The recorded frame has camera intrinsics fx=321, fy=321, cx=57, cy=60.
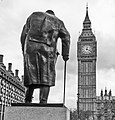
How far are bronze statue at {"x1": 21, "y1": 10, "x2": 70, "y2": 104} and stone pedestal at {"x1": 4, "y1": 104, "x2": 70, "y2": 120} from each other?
407 millimetres

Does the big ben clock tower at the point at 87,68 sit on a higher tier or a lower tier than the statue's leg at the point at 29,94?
higher

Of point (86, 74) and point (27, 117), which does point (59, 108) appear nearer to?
point (27, 117)

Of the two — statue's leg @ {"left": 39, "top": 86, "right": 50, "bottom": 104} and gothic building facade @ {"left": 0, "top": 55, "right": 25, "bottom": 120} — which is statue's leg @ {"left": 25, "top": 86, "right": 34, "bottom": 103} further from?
gothic building facade @ {"left": 0, "top": 55, "right": 25, "bottom": 120}

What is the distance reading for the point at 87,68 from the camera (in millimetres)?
123062

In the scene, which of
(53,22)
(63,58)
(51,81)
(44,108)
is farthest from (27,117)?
(53,22)

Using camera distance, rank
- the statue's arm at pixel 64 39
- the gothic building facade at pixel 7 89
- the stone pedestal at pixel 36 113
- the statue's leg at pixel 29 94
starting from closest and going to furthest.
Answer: the stone pedestal at pixel 36 113 → the statue's leg at pixel 29 94 → the statue's arm at pixel 64 39 → the gothic building facade at pixel 7 89

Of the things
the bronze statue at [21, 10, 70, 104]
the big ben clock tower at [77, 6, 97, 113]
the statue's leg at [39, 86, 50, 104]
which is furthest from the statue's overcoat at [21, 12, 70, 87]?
the big ben clock tower at [77, 6, 97, 113]

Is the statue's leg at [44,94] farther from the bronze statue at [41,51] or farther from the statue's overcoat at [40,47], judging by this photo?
the statue's overcoat at [40,47]

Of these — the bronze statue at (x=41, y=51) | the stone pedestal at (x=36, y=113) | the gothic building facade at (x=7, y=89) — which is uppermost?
the gothic building facade at (x=7, y=89)

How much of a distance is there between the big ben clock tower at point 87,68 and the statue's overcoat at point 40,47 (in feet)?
371

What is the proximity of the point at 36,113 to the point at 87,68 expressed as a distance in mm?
115895

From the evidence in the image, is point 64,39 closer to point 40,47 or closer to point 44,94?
point 40,47

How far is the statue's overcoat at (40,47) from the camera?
8258mm

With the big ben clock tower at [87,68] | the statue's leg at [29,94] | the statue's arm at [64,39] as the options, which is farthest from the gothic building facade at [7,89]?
the big ben clock tower at [87,68]
